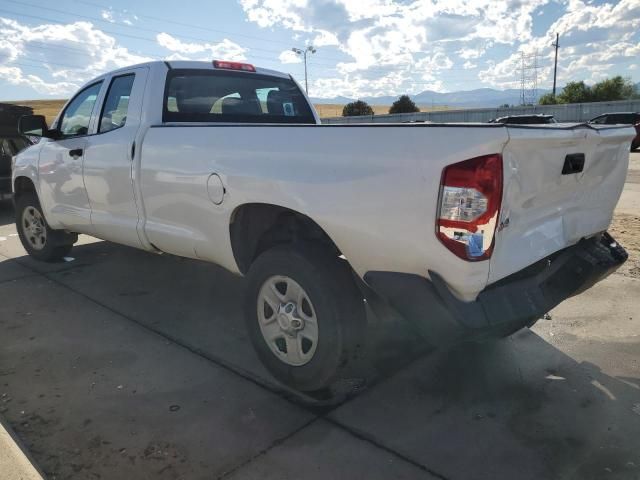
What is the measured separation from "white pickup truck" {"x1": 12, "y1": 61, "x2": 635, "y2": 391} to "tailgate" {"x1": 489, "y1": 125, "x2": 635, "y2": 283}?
11mm

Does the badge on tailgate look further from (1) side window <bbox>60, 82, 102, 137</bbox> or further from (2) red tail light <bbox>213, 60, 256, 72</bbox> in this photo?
(1) side window <bbox>60, 82, 102, 137</bbox>

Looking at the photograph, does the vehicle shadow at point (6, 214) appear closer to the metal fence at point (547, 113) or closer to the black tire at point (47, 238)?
the black tire at point (47, 238)

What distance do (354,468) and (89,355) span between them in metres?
2.15

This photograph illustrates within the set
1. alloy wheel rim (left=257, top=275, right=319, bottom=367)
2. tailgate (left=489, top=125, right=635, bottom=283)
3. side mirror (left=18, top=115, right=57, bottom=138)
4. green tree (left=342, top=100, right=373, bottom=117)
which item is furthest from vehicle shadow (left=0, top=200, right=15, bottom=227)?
green tree (left=342, top=100, right=373, bottom=117)

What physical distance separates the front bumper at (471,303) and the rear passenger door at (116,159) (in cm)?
233

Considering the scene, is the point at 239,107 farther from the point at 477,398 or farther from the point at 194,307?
the point at 477,398

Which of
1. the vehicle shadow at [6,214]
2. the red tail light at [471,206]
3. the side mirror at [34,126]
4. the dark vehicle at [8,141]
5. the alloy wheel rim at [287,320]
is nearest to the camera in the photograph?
the red tail light at [471,206]

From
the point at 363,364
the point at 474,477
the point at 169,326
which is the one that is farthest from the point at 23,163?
the point at 474,477

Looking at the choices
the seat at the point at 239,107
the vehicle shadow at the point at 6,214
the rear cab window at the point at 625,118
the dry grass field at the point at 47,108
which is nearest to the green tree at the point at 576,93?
the rear cab window at the point at 625,118

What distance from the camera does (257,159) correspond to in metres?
3.00

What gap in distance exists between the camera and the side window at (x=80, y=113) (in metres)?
4.85

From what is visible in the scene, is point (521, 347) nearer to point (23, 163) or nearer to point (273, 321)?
point (273, 321)

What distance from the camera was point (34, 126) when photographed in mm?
5086

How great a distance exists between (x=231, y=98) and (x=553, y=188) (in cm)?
283
